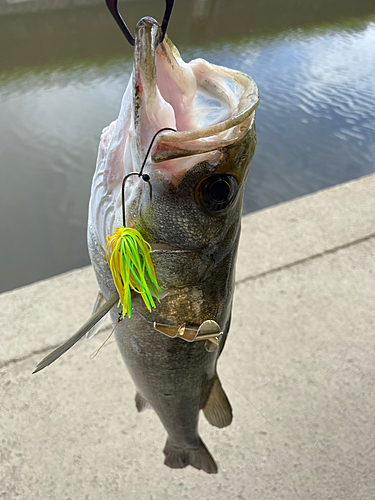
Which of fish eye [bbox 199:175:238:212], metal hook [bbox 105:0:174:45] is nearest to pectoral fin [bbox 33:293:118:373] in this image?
fish eye [bbox 199:175:238:212]

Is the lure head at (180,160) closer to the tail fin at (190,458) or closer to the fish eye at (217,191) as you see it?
the fish eye at (217,191)

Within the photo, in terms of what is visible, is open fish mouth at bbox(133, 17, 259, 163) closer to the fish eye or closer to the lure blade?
the fish eye

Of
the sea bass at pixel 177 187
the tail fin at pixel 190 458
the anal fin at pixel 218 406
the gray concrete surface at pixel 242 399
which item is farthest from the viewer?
the gray concrete surface at pixel 242 399

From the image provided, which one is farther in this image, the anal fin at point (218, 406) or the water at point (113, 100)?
the water at point (113, 100)

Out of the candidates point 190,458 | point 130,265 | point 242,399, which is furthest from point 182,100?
point 242,399

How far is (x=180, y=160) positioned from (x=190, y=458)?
55.1 inches

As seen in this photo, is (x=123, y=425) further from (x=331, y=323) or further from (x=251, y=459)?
(x=331, y=323)

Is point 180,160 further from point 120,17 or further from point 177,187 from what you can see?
point 120,17

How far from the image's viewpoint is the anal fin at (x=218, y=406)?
4.56ft

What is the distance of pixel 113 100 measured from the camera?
6.04 m

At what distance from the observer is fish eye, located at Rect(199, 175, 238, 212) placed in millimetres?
857

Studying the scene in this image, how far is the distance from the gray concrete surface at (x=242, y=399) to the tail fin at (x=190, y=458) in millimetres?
136

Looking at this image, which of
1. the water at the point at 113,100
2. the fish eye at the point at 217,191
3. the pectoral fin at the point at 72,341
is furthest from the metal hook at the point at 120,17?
the water at the point at 113,100

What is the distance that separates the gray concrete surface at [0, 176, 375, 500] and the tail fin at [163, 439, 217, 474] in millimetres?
136
